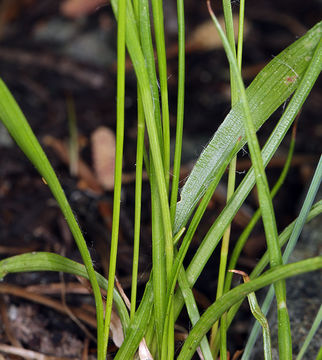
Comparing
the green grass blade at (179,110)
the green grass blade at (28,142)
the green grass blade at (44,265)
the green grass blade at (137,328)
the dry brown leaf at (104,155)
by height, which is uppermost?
the dry brown leaf at (104,155)

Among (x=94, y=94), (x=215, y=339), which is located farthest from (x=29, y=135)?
(x=94, y=94)

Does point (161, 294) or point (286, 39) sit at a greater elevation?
point (286, 39)

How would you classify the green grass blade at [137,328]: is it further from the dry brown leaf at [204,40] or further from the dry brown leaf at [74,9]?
the dry brown leaf at [74,9]

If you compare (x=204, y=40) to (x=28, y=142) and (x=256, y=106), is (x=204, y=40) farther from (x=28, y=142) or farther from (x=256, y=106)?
(x=28, y=142)

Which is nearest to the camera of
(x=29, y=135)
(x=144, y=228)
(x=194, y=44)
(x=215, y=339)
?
(x=29, y=135)

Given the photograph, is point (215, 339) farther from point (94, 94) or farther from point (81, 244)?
point (94, 94)

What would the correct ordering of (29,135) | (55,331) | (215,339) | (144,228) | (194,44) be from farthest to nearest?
(194,44) → (144,228) → (55,331) → (215,339) → (29,135)

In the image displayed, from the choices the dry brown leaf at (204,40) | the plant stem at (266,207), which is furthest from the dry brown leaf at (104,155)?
the plant stem at (266,207)
